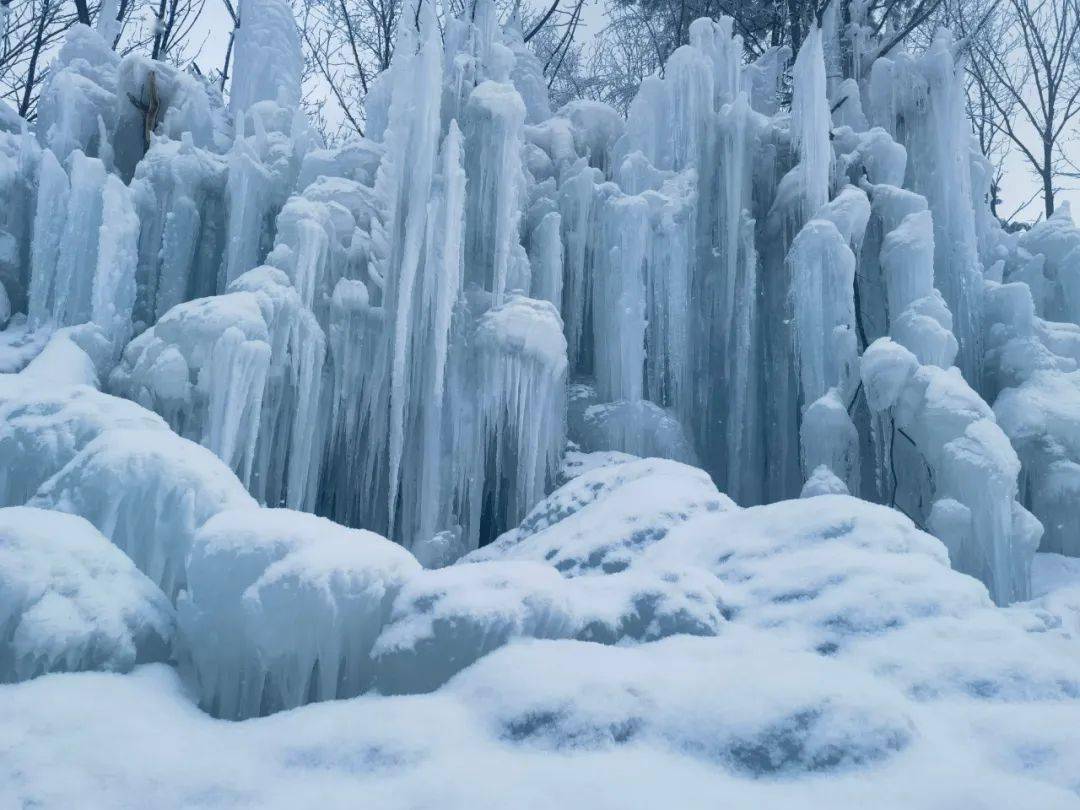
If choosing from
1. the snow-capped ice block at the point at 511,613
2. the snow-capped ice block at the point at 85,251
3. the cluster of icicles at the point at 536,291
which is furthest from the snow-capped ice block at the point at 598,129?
the snow-capped ice block at the point at 511,613

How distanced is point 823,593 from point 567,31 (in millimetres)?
14622

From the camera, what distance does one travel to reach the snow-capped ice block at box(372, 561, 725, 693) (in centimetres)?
338

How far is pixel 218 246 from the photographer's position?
814cm

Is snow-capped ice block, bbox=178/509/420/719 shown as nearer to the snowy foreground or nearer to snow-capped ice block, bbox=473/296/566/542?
the snowy foreground

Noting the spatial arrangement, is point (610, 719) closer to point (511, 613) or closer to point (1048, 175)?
point (511, 613)

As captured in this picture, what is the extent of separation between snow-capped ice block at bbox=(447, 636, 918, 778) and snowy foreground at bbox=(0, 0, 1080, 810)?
0.02m

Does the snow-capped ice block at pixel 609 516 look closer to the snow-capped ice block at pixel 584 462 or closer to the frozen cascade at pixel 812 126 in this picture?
the snow-capped ice block at pixel 584 462

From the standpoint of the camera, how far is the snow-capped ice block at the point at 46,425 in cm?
459

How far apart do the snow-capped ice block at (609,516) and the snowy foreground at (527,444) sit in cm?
4

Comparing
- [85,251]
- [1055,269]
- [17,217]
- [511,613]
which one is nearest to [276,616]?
[511,613]

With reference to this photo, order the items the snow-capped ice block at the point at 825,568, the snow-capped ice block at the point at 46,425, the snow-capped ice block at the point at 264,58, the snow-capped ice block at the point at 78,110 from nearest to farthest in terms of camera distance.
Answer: the snow-capped ice block at the point at 825,568, the snow-capped ice block at the point at 46,425, the snow-capped ice block at the point at 78,110, the snow-capped ice block at the point at 264,58

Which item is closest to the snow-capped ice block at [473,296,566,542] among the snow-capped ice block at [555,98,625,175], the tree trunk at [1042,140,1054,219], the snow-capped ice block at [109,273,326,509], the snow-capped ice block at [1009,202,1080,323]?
the snow-capped ice block at [109,273,326,509]

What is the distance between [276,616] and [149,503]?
118 centimetres

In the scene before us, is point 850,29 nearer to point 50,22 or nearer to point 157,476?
point 157,476
